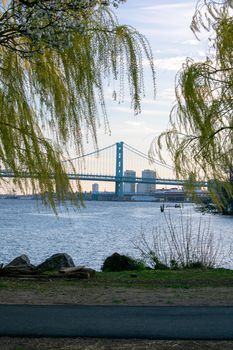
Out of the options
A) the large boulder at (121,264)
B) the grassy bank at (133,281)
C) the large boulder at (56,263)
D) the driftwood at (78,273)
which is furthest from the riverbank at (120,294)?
the large boulder at (56,263)

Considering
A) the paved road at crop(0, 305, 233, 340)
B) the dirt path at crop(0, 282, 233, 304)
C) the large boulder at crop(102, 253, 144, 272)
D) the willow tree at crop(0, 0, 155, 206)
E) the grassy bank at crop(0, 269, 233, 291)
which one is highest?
the willow tree at crop(0, 0, 155, 206)

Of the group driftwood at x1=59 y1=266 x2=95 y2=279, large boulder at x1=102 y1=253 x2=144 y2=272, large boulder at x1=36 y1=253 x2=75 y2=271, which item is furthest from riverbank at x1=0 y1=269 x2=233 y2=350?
large boulder at x1=36 y1=253 x2=75 y2=271

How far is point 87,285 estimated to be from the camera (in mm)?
10570

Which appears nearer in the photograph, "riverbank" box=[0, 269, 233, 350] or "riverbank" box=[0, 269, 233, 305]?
"riverbank" box=[0, 269, 233, 350]

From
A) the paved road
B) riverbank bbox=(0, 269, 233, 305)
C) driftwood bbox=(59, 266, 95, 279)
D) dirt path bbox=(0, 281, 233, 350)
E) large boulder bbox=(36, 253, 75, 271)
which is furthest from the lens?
large boulder bbox=(36, 253, 75, 271)

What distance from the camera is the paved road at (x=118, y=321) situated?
6.37 metres

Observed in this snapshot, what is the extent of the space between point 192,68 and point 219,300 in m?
4.46

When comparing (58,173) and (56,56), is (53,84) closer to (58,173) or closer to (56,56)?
(56,56)

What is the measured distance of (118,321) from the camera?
6.92 meters

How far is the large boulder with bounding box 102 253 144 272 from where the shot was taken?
15.6 m

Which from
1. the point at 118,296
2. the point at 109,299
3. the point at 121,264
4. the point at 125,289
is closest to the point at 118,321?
the point at 109,299

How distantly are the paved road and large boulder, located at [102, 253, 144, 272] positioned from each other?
779 cm

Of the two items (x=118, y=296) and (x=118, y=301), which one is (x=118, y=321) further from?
(x=118, y=296)

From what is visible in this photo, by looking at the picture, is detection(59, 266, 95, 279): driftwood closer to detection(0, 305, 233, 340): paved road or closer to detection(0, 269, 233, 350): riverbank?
detection(0, 269, 233, 350): riverbank
